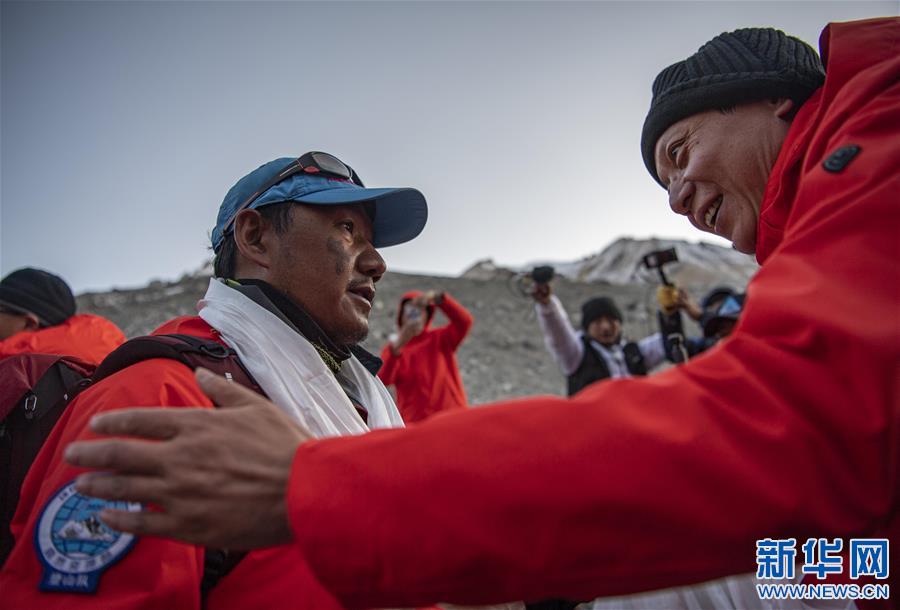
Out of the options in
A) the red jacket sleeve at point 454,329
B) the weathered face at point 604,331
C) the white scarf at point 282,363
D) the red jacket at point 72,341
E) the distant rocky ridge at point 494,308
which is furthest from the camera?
the distant rocky ridge at point 494,308

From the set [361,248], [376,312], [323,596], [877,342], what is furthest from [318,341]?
[376,312]

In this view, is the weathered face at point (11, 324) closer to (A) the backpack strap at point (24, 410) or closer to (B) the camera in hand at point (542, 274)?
(A) the backpack strap at point (24, 410)

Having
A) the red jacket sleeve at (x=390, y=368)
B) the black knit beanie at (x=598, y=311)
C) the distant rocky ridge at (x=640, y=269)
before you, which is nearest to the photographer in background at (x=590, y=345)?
the black knit beanie at (x=598, y=311)

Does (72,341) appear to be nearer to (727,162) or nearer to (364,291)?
(364,291)

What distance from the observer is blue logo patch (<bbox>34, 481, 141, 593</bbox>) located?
1.07m

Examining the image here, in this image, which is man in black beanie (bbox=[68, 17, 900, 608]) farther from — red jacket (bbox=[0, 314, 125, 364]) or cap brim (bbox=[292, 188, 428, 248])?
red jacket (bbox=[0, 314, 125, 364])

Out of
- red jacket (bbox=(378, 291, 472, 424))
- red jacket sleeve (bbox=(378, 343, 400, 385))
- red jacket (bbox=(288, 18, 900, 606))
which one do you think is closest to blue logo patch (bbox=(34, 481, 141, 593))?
red jacket (bbox=(288, 18, 900, 606))

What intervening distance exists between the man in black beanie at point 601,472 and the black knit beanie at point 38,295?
3.33m

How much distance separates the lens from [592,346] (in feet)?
19.9

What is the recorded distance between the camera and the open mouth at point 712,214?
179cm

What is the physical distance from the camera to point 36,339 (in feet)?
10.2

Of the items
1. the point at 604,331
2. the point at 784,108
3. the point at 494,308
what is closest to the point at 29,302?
the point at 784,108

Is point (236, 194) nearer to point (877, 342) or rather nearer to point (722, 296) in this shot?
point (877, 342)

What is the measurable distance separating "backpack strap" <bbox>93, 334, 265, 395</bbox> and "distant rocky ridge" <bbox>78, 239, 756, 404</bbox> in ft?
30.5
